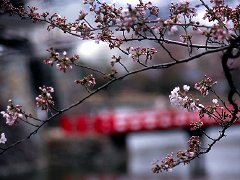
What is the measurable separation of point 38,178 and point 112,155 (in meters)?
4.50

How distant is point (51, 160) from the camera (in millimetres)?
21812

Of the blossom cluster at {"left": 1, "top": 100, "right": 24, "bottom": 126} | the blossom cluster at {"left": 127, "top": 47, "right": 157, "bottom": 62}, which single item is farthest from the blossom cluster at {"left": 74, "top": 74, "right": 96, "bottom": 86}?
the blossom cluster at {"left": 1, "top": 100, "right": 24, "bottom": 126}

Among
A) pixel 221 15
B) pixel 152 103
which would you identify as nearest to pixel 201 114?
pixel 221 15

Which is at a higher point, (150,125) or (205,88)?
(150,125)

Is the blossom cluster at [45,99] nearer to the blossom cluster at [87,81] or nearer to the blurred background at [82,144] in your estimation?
the blossom cluster at [87,81]

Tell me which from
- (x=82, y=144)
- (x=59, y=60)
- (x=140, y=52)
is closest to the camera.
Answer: (x=59, y=60)

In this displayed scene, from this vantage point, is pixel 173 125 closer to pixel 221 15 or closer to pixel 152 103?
pixel 221 15

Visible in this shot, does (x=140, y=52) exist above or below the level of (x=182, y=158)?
above

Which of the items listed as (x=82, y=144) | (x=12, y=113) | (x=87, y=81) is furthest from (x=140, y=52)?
(x=82, y=144)

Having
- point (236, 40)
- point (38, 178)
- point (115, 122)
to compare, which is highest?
point (115, 122)

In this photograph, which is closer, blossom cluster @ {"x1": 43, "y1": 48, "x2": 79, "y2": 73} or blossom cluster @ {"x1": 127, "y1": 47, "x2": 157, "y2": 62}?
blossom cluster @ {"x1": 43, "y1": 48, "x2": 79, "y2": 73}

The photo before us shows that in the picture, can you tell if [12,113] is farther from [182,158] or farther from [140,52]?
[182,158]

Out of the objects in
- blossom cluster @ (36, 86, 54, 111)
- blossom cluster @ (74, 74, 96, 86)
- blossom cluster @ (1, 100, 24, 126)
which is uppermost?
blossom cluster @ (74, 74, 96, 86)

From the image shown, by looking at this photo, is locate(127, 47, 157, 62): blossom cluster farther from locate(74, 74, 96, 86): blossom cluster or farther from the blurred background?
the blurred background
